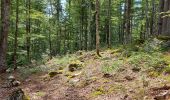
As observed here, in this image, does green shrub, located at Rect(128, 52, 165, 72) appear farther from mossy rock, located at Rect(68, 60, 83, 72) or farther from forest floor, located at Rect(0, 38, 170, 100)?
mossy rock, located at Rect(68, 60, 83, 72)

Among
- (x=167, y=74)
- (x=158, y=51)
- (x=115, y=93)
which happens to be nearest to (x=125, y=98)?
(x=115, y=93)

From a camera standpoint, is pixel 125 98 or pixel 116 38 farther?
pixel 116 38

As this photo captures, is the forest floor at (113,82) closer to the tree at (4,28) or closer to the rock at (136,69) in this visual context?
the rock at (136,69)

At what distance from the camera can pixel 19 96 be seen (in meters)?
10.2

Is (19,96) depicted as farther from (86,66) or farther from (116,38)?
(116,38)

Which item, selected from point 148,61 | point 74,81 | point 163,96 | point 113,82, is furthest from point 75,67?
point 163,96

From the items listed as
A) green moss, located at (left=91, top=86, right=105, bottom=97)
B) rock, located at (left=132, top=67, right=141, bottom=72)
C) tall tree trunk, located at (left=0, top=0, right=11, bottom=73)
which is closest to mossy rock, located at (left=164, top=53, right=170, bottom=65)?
rock, located at (left=132, top=67, right=141, bottom=72)

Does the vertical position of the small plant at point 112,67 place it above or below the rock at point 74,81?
above

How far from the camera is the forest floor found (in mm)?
9945

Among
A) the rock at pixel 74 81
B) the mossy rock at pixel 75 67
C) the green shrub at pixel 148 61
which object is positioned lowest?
the rock at pixel 74 81

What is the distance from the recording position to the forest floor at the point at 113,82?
995cm

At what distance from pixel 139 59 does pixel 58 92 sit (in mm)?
4226

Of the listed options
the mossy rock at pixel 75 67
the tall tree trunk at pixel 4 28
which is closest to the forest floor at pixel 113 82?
the mossy rock at pixel 75 67

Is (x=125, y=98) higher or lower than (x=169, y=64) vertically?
lower
